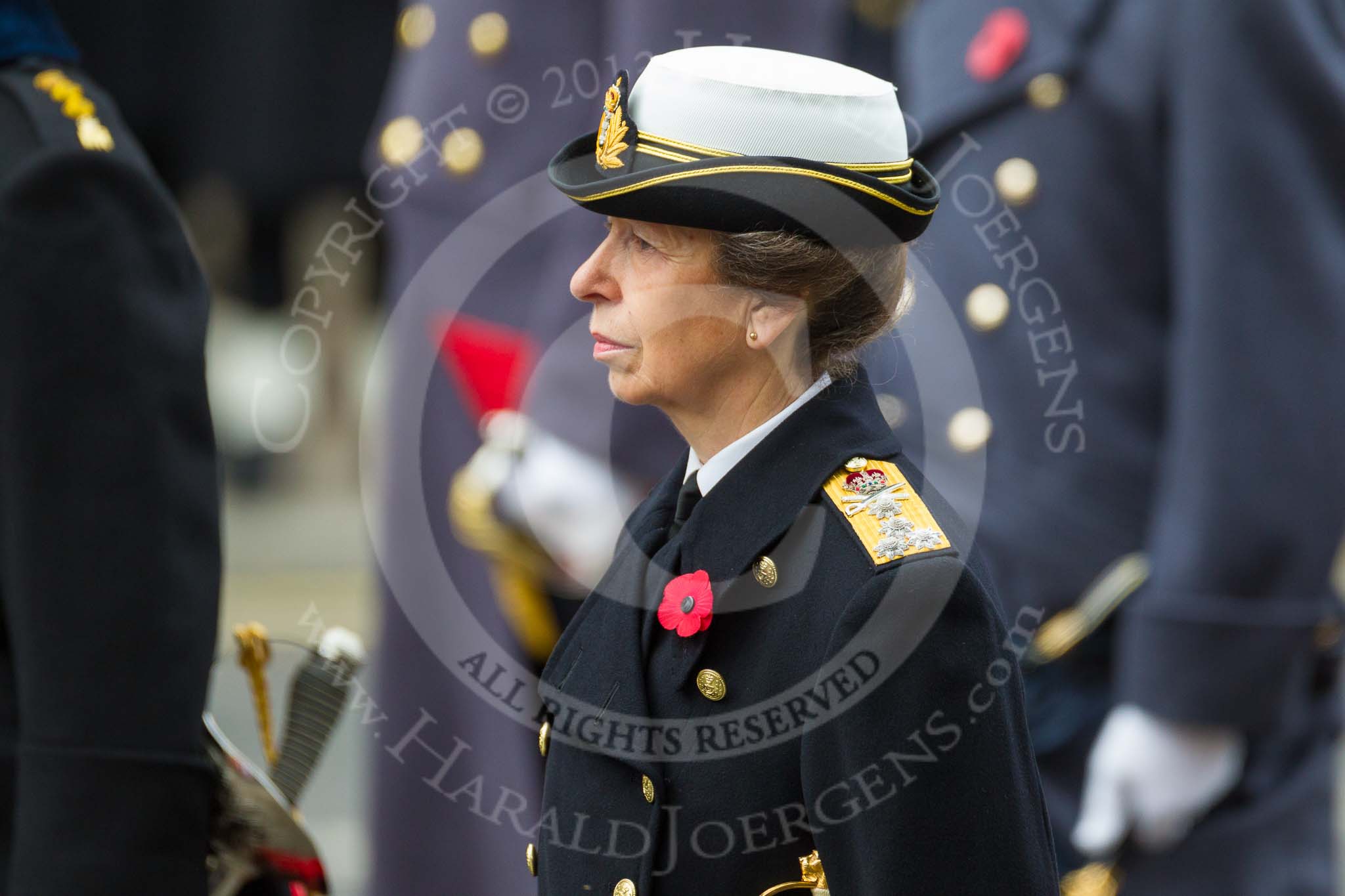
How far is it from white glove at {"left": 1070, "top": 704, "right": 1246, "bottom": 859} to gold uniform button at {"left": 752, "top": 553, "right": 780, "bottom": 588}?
124 centimetres

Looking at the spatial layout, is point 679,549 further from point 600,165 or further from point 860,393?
point 600,165

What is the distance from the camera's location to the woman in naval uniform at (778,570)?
1320 mm

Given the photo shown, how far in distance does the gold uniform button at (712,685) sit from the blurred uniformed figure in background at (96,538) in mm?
679

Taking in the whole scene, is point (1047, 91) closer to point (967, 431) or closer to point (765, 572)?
point (967, 431)

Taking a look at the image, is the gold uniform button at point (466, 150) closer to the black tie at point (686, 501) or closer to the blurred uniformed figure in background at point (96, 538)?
the blurred uniformed figure in background at point (96, 538)

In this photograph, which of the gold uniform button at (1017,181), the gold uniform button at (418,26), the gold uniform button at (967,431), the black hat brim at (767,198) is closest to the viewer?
the black hat brim at (767,198)

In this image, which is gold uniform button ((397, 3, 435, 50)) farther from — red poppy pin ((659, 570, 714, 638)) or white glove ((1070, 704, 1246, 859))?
red poppy pin ((659, 570, 714, 638))

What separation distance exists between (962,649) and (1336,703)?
1.58m

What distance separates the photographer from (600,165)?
4.61ft

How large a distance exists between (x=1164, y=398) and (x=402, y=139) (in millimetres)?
1201

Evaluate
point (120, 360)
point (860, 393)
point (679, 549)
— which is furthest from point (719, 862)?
point (120, 360)

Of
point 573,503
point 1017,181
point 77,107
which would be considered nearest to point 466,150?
point 573,503

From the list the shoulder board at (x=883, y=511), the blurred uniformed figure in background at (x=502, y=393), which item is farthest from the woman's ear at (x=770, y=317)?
the blurred uniformed figure in background at (x=502, y=393)

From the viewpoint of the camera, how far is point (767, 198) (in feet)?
4.25
